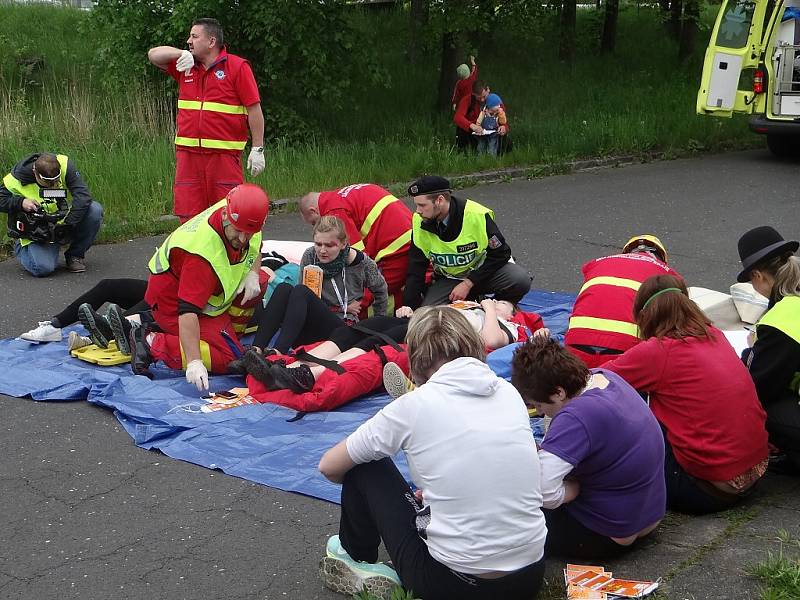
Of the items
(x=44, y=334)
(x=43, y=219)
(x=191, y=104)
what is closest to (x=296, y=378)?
(x=44, y=334)

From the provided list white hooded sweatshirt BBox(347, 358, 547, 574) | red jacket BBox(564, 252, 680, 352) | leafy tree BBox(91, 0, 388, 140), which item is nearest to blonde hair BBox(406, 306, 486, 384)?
white hooded sweatshirt BBox(347, 358, 547, 574)

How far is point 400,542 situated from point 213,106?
219 inches

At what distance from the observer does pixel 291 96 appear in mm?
14227

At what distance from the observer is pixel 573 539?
387 centimetres

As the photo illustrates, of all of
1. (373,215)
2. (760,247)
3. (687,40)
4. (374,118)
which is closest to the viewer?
(760,247)

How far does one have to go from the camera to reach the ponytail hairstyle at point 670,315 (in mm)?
4301

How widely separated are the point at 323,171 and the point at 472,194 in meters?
1.78

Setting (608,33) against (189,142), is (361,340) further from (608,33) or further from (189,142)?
(608,33)

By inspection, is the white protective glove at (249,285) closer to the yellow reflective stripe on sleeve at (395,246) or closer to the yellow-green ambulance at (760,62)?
the yellow reflective stripe on sleeve at (395,246)

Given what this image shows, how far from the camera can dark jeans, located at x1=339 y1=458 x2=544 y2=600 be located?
336cm

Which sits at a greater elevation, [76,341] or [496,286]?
[496,286]

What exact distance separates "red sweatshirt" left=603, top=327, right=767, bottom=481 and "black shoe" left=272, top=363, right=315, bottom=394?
2056 millimetres

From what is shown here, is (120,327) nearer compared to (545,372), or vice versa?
(545,372)

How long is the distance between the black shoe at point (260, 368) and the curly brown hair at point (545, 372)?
2437mm
